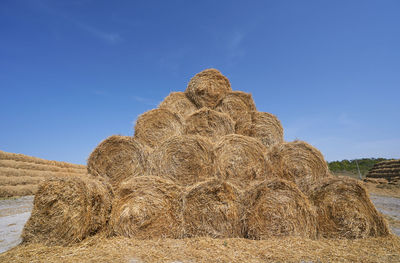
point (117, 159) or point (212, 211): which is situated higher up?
point (117, 159)

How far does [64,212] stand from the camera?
3369 mm

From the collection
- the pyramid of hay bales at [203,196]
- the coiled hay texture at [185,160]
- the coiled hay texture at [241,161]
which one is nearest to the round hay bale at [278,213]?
the pyramid of hay bales at [203,196]

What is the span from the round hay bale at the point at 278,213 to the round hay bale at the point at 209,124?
1805mm

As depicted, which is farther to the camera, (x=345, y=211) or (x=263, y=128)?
(x=263, y=128)

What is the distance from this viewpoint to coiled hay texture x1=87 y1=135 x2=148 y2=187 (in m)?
4.62

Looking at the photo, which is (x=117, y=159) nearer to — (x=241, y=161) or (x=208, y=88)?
(x=241, y=161)

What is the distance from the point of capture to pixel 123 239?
11.5ft

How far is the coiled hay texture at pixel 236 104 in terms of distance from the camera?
5926 mm

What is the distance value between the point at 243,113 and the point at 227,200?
2742mm

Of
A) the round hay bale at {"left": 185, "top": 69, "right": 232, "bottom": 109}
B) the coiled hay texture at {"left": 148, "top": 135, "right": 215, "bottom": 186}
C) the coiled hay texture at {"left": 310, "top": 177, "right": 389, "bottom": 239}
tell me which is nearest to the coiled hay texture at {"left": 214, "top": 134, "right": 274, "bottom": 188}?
the coiled hay texture at {"left": 148, "top": 135, "right": 215, "bottom": 186}

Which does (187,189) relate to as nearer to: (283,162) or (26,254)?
(283,162)

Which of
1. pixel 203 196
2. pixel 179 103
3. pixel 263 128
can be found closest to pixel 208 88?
pixel 179 103

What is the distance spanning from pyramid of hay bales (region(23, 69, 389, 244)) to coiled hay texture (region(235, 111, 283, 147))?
96 cm

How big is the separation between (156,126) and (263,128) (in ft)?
8.44
